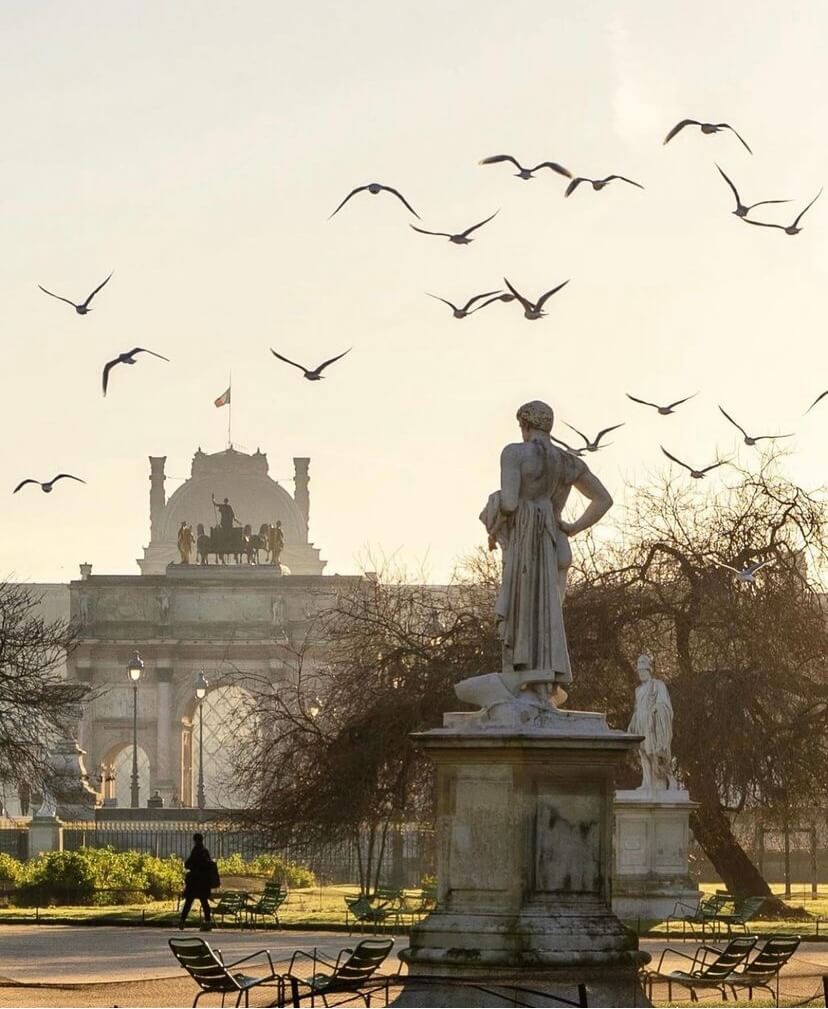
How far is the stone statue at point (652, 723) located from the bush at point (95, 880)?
12.3 m

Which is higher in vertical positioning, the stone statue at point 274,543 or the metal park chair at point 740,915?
the stone statue at point 274,543

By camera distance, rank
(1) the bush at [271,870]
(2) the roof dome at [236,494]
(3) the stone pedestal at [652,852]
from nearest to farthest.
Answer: (3) the stone pedestal at [652,852], (1) the bush at [271,870], (2) the roof dome at [236,494]

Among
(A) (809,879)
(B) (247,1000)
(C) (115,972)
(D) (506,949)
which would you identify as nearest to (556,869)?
(D) (506,949)

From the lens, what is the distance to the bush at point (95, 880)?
44844mm

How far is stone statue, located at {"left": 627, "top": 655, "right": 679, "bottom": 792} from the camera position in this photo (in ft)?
114

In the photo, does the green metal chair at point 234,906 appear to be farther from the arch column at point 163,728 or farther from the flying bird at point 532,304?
the arch column at point 163,728

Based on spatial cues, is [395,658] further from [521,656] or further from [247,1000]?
A: [521,656]

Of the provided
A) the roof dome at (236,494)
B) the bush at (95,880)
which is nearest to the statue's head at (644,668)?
the bush at (95,880)

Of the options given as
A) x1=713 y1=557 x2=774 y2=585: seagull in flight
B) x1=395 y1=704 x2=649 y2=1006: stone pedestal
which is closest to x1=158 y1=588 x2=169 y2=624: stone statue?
x1=713 y1=557 x2=774 y2=585: seagull in flight

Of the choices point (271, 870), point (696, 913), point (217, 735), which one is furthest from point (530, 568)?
point (217, 735)

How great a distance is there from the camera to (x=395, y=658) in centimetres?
4097

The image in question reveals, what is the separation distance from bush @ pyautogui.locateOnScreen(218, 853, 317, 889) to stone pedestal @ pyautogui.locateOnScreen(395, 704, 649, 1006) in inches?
1287

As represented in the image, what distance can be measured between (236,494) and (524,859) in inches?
5699

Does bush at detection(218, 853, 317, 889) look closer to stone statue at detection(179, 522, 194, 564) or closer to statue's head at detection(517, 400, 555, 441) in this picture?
statue's head at detection(517, 400, 555, 441)
